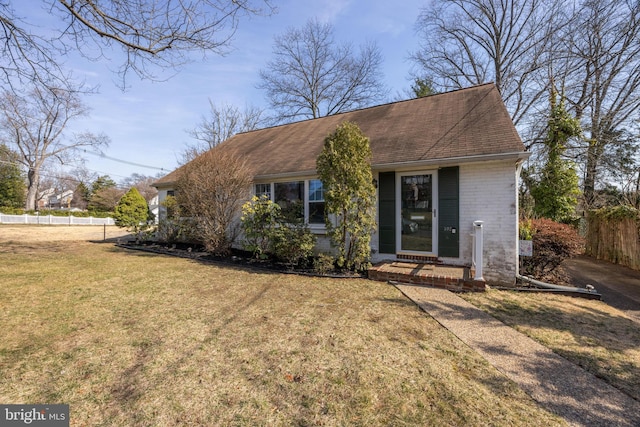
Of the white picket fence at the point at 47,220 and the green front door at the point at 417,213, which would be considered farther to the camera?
the white picket fence at the point at 47,220

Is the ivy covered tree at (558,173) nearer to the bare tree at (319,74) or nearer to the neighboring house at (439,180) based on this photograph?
the neighboring house at (439,180)

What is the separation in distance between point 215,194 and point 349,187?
15.0ft

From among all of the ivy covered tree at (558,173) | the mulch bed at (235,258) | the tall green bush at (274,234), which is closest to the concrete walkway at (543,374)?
the mulch bed at (235,258)

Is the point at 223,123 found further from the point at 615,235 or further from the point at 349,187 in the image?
the point at 615,235

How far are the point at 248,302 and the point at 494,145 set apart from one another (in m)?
6.26

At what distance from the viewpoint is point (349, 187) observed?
6527 millimetres

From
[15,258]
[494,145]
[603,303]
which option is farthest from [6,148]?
[603,303]

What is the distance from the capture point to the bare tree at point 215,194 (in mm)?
8625

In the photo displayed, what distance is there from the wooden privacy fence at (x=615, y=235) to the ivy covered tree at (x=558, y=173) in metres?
1.18

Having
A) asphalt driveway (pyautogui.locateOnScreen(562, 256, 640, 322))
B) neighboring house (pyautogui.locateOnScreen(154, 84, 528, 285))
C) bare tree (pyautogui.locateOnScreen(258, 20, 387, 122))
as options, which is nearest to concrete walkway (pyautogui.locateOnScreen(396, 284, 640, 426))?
neighboring house (pyautogui.locateOnScreen(154, 84, 528, 285))

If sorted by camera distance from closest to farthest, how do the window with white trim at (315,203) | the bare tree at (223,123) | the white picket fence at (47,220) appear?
the window with white trim at (315,203), the white picket fence at (47,220), the bare tree at (223,123)

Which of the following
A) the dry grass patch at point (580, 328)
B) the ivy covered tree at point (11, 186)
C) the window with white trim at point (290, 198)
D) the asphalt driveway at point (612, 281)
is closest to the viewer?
the dry grass patch at point (580, 328)

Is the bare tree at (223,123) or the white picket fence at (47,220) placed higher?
the bare tree at (223,123)

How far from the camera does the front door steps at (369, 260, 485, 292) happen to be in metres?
5.52
